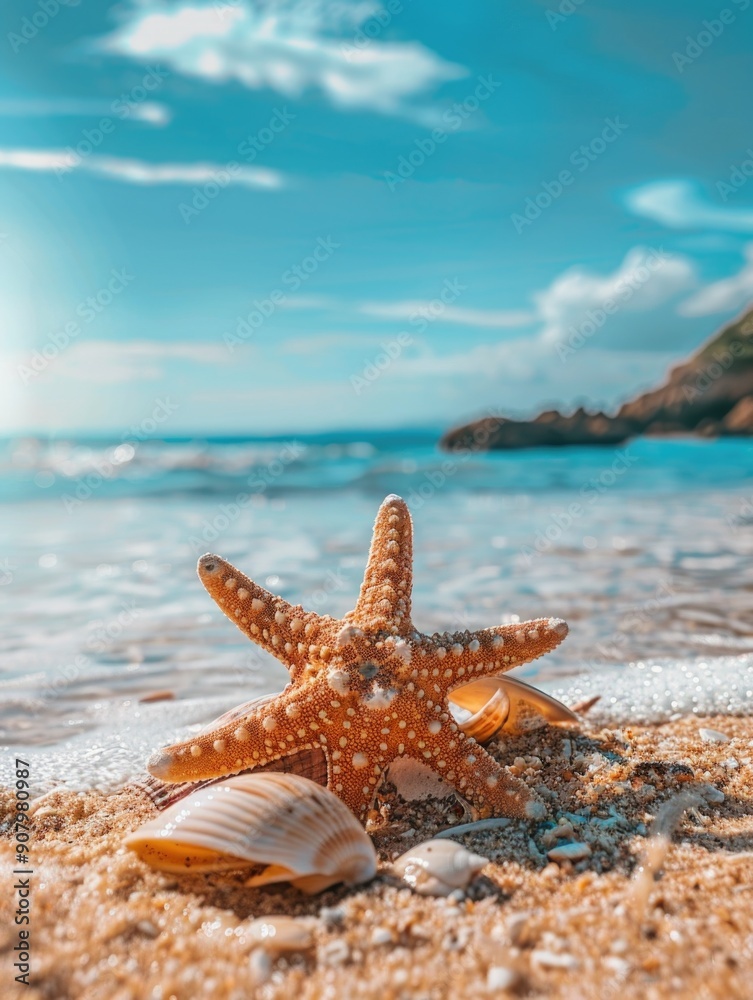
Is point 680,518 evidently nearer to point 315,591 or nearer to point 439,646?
point 315,591

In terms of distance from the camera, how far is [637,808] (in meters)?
3.09

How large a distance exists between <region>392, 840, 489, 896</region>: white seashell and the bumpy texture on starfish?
400mm

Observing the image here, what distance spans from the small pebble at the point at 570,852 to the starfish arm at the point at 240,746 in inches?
37.8

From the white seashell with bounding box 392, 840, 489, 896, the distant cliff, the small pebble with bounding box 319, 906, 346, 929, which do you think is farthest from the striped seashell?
the distant cliff

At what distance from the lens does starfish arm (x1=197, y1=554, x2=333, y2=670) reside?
3.28 meters

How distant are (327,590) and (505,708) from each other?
15.7ft

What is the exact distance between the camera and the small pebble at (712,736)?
12.7ft

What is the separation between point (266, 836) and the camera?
98.6 inches

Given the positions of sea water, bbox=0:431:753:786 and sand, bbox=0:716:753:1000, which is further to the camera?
sea water, bbox=0:431:753:786

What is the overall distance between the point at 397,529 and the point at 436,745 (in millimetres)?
976

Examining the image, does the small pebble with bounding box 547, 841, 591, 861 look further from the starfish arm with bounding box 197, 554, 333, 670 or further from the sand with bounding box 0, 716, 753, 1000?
the starfish arm with bounding box 197, 554, 333, 670

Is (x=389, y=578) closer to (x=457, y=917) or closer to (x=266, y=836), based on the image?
(x=266, y=836)

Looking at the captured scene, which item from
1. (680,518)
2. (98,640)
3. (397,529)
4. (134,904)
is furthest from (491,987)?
(680,518)

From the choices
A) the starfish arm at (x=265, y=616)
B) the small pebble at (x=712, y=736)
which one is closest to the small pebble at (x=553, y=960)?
the starfish arm at (x=265, y=616)
